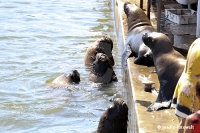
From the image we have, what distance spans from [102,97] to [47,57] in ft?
12.0

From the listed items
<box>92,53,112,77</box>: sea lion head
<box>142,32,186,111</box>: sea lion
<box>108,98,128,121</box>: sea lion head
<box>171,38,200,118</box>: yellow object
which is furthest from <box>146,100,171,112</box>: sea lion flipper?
<box>92,53,112,77</box>: sea lion head

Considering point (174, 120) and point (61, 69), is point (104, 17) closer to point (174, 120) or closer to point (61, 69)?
point (61, 69)

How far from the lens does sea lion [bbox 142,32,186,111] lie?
621cm

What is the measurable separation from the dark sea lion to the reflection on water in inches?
31.3

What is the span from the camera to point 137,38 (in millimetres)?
9367

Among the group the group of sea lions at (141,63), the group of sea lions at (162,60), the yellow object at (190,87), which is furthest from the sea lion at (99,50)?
the yellow object at (190,87)

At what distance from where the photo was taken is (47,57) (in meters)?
12.4

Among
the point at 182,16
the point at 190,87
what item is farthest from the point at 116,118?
the point at 182,16

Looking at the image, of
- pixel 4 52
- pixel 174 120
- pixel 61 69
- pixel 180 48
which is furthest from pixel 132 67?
pixel 4 52

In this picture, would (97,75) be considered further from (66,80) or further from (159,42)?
(159,42)

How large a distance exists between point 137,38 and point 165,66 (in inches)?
110

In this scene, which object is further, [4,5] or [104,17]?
[4,5]

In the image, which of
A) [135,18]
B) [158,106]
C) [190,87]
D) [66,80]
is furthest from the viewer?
[135,18]

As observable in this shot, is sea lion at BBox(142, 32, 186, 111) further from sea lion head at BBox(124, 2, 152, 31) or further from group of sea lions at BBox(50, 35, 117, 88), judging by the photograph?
sea lion head at BBox(124, 2, 152, 31)
